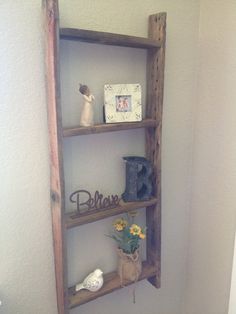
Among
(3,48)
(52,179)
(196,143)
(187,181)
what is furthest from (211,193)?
(3,48)

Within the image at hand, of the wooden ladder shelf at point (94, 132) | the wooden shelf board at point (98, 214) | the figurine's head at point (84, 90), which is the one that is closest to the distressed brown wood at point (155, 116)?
the wooden ladder shelf at point (94, 132)

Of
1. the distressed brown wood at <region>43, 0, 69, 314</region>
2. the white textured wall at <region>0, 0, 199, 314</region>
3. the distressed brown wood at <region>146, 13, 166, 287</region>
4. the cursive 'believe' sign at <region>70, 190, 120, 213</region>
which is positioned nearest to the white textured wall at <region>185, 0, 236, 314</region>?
the white textured wall at <region>0, 0, 199, 314</region>

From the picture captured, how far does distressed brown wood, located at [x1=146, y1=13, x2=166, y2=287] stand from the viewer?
1.12m

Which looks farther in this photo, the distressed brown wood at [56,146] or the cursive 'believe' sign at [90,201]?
the cursive 'believe' sign at [90,201]

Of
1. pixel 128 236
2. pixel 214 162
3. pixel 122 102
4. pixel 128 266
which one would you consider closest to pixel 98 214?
pixel 128 236

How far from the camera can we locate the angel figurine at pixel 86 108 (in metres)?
0.99

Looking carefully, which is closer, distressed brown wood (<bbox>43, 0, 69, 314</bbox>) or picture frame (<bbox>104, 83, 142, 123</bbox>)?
distressed brown wood (<bbox>43, 0, 69, 314</bbox>)

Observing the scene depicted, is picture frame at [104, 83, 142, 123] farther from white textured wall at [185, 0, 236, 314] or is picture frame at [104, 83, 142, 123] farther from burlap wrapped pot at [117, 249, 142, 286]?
burlap wrapped pot at [117, 249, 142, 286]

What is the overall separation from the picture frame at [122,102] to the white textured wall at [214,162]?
0.42 metres

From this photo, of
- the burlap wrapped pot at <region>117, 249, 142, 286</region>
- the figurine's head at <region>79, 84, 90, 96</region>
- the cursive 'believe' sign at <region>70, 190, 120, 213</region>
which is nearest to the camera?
the figurine's head at <region>79, 84, 90, 96</region>

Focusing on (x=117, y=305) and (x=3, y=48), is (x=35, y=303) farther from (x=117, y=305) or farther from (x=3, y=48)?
(x=3, y=48)

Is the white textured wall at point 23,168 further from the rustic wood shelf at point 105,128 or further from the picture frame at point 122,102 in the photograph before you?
the picture frame at point 122,102

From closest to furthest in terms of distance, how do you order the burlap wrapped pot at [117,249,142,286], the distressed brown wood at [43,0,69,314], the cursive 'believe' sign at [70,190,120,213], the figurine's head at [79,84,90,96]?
the distressed brown wood at [43,0,69,314], the figurine's head at [79,84,90,96], the cursive 'believe' sign at [70,190,120,213], the burlap wrapped pot at [117,249,142,286]

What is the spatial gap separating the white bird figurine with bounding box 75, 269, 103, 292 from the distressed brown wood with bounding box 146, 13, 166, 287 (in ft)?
0.95
